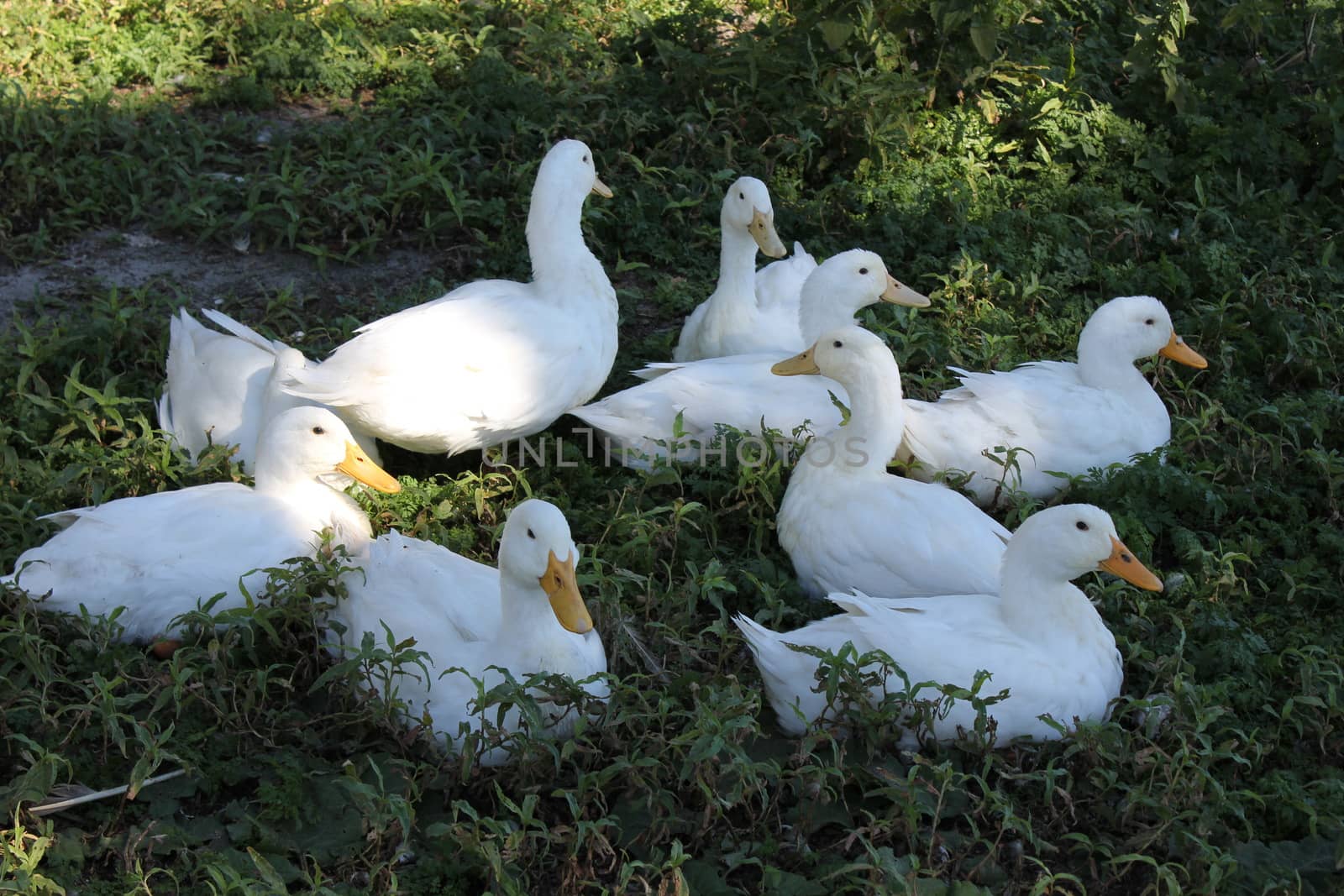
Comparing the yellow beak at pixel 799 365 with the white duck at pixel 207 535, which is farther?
the yellow beak at pixel 799 365

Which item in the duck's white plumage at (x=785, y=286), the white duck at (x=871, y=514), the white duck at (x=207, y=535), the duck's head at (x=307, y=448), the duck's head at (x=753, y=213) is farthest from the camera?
the duck's white plumage at (x=785, y=286)

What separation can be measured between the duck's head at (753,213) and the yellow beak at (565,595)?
2281 millimetres

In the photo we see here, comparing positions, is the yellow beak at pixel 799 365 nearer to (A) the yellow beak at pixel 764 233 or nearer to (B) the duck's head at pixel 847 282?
(B) the duck's head at pixel 847 282

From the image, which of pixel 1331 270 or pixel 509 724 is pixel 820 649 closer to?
pixel 509 724

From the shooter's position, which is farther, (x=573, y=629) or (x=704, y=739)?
(x=573, y=629)

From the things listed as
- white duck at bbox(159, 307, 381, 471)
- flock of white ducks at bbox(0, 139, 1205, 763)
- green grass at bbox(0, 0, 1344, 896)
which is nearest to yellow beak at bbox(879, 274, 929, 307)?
flock of white ducks at bbox(0, 139, 1205, 763)

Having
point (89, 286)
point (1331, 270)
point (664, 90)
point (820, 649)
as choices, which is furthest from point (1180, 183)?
point (89, 286)

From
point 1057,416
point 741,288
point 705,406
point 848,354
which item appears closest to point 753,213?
point 741,288

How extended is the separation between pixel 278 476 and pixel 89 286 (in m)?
2.03

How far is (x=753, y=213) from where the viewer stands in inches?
215

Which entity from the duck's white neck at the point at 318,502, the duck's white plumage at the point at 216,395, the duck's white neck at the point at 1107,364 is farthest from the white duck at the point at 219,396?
the duck's white neck at the point at 1107,364

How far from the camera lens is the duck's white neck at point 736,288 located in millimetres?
5453

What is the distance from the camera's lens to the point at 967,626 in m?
3.84

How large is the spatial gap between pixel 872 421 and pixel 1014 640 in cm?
98
